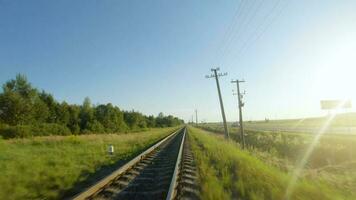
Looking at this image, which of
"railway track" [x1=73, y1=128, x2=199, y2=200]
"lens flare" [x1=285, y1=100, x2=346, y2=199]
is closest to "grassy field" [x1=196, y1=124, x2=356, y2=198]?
"lens flare" [x1=285, y1=100, x2=346, y2=199]

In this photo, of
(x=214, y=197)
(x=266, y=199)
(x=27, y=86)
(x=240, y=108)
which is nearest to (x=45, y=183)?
(x=214, y=197)

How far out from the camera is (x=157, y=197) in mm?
7570

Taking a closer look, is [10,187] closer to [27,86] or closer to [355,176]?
[355,176]

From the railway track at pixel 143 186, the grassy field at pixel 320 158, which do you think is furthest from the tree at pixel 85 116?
the railway track at pixel 143 186

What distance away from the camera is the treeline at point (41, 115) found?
53.8 metres

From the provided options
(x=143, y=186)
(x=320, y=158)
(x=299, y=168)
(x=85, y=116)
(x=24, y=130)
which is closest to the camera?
(x=143, y=186)

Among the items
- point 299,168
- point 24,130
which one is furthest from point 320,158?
point 24,130

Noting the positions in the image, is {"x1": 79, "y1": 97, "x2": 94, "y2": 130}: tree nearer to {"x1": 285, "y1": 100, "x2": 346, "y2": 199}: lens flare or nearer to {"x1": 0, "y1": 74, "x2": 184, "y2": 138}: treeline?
{"x1": 0, "y1": 74, "x2": 184, "y2": 138}: treeline

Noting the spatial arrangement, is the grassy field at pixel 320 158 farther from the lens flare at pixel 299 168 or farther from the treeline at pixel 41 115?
the treeline at pixel 41 115

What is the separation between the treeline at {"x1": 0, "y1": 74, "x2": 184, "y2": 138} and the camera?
53.8 meters

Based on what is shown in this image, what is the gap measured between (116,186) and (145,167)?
170 inches

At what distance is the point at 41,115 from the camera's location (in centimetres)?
6744

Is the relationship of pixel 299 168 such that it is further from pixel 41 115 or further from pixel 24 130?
pixel 41 115

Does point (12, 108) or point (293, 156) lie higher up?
point (12, 108)
